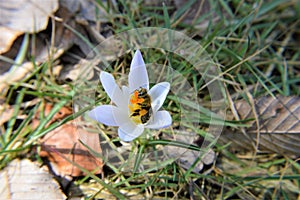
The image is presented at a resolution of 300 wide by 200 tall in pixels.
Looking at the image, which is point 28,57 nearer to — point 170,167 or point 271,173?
point 170,167

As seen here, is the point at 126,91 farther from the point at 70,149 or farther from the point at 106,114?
the point at 70,149

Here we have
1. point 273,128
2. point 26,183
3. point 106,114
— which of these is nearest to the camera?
point 106,114

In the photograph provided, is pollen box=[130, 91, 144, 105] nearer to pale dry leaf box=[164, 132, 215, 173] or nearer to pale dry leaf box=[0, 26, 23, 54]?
pale dry leaf box=[164, 132, 215, 173]

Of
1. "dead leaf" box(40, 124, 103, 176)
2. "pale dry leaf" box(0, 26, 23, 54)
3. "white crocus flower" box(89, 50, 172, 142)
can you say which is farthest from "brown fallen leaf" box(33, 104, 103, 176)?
"pale dry leaf" box(0, 26, 23, 54)

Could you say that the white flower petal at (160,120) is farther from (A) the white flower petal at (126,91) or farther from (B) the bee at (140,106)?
(A) the white flower petal at (126,91)

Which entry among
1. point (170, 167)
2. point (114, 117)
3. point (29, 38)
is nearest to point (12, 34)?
point (29, 38)

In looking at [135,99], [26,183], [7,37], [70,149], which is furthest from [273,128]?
[7,37]
